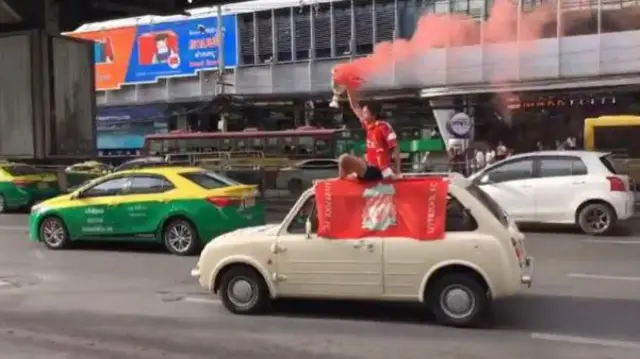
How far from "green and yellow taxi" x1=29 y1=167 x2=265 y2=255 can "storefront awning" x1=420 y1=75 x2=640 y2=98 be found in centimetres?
2083

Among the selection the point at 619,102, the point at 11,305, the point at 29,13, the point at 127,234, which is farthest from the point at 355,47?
the point at 11,305

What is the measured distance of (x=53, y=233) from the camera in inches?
534

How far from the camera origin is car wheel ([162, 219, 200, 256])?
12.6 metres

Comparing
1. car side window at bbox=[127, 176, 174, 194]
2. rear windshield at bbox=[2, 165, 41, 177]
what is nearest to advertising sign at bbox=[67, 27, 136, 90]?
rear windshield at bbox=[2, 165, 41, 177]

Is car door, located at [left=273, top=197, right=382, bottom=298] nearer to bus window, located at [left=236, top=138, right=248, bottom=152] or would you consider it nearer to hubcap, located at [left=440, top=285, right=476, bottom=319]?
hubcap, located at [left=440, top=285, right=476, bottom=319]

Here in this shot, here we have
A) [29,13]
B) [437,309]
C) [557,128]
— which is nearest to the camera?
[437,309]

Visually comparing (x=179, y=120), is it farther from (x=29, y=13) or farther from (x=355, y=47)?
(x=29, y=13)

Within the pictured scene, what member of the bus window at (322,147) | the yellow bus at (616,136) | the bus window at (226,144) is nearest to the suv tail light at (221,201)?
the yellow bus at (616,136)

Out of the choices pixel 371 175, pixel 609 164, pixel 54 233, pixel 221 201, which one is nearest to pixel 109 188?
pixel 54 233

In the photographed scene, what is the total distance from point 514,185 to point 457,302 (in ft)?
26.8

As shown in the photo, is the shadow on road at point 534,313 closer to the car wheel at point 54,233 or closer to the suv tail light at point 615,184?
the suv tail light at point 615,184

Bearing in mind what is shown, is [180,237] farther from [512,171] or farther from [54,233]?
[512,171]

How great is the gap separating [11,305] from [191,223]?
4104 mm

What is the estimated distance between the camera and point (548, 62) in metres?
31.7
